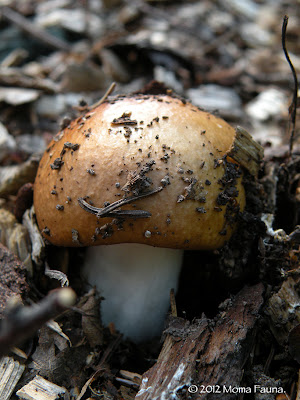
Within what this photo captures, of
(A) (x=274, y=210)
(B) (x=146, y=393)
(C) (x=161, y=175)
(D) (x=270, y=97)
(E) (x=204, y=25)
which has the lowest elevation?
(B) (x=146, y=393)

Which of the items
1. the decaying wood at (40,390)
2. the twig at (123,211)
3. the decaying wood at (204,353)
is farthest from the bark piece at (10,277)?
the decaying wood at (204,353)

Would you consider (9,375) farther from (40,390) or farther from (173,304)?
(173,304)

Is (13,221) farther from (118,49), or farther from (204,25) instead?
(204,25)

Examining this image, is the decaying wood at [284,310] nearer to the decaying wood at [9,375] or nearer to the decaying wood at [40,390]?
the decaying wood at [40,390]

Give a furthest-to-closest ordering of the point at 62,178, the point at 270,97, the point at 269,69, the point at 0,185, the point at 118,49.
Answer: the point at 269,69 < the point at 118,49 < the point at 270,97 < the point at 0,185 < the point at 62,178

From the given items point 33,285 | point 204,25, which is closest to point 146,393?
point 33,285

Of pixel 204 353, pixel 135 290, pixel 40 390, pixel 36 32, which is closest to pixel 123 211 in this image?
pixel 135 290

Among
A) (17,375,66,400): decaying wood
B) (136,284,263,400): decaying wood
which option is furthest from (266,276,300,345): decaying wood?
(17,375,66,400): decaying wood
